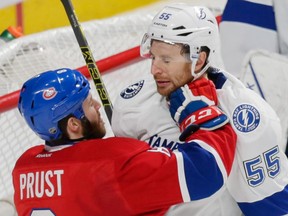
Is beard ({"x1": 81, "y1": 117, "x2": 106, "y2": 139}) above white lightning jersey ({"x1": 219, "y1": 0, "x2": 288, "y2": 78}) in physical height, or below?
above

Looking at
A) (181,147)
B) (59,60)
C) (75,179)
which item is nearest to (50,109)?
(75,179)

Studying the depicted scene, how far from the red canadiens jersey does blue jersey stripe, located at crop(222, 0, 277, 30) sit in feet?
3.43

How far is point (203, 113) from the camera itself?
1.58 meters

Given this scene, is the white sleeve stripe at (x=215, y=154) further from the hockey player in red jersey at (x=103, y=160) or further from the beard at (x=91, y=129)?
the beard at (x=91, y=129)

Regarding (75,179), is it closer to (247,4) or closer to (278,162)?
(278,162)

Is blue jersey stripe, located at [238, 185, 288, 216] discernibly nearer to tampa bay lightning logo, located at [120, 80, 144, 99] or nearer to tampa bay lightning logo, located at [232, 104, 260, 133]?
tampa bay lightning logo, located at [232, 104, 260, 133]

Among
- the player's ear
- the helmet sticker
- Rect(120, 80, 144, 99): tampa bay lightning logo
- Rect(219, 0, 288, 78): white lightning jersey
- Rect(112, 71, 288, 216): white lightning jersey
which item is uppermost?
the helmet sticker

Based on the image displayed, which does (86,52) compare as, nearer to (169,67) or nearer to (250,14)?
(169,67)

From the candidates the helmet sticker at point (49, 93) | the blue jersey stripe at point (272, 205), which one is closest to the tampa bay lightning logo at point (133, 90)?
the helmet sticker at point (49, 93)

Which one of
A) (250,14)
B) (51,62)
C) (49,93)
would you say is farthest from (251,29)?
(49,93)

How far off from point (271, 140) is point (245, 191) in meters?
0.13

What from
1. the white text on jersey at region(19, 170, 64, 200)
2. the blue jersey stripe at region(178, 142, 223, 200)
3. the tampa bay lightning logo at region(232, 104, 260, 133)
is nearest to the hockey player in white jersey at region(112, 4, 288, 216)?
the tampa bay lightning logo at region(232, 104, 260, 133)

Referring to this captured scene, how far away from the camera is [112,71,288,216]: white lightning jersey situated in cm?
164

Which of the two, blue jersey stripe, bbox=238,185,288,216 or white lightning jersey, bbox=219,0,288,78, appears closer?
blue jersey stripe, bbox=238,185,288,216
